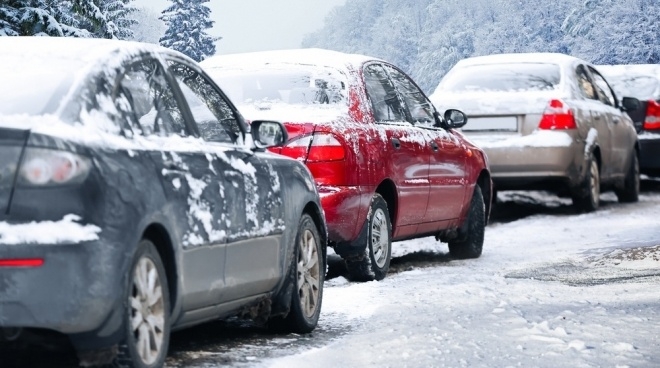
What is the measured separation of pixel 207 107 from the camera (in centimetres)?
719

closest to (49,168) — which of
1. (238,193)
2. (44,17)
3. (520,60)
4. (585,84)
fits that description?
(238,193)

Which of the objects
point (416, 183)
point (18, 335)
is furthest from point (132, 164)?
point (416, 183)

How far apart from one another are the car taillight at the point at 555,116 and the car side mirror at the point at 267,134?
8.41 meters

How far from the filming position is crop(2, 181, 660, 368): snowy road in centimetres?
684

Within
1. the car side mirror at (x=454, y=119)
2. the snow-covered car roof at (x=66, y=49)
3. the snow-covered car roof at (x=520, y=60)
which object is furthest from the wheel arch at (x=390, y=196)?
the snow-covered car roof at (x=520, y=60)

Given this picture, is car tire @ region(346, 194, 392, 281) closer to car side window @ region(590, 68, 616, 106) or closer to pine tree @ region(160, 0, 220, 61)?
car side window @ region(590, 68, 616, 106)

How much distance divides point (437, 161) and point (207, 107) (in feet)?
15.5

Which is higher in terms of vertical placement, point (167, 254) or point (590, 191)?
point (167, 254)

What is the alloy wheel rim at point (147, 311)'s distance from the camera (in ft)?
18.9

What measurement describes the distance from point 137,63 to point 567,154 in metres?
10.2

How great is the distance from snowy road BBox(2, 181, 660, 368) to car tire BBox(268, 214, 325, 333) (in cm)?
8

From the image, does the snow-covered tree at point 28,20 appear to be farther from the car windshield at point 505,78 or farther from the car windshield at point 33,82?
the car windshield at point 33,82

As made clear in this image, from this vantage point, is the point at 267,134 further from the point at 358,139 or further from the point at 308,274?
the point at 358,139

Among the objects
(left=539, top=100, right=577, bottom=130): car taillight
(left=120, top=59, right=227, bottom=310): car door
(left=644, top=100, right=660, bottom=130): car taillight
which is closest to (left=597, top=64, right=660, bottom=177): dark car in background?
(left=644, top=100, right=660, bottom=130): car taillight
